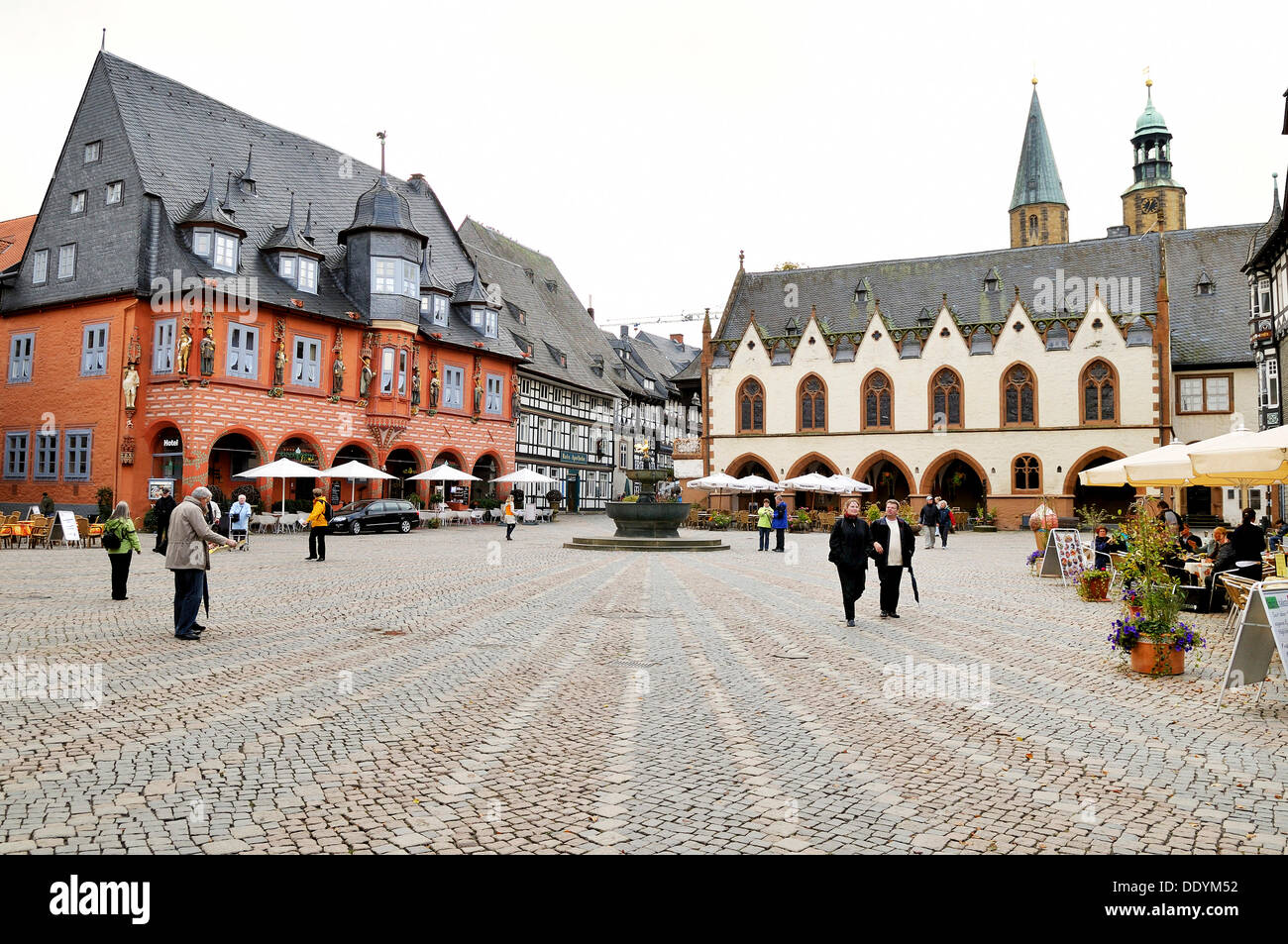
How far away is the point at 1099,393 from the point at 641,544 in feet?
91.3

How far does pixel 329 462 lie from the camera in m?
36.7

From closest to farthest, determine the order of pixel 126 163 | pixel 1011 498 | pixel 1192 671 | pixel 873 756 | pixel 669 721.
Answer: pixel 873 756
pixel 669 721
pixel 1192 671
pixel 126 163
pixel 1011 498

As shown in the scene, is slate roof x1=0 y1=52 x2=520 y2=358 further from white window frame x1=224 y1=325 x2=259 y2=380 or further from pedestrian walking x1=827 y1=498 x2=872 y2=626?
pedestrian walking x1=827 y1=498 x2=872 y2=626

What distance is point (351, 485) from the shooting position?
37.3 meters

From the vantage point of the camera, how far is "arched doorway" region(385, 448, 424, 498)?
4056 cm

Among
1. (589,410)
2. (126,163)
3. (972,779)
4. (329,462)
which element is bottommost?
(972,779)

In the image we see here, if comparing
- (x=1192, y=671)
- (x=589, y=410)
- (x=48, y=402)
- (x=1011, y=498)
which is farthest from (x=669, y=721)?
(x=589, y=410)

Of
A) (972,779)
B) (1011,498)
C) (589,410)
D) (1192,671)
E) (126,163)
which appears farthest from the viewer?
(589,410)

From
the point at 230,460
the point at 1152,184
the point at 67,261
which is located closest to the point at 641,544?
the point at 230,460

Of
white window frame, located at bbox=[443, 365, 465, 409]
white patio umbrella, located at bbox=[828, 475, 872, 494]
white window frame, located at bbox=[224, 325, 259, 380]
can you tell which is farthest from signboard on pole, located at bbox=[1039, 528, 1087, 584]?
white window frame, located at bbox=[443, 365, 465, 409]

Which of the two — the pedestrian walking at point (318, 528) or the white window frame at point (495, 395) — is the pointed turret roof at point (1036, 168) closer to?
the white window frame at point (495, 395)

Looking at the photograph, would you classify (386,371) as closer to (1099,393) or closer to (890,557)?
(890,557)

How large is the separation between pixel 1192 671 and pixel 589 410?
166 feet
